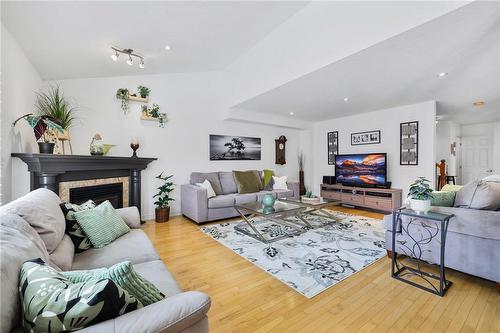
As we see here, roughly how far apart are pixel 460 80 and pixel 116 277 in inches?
182

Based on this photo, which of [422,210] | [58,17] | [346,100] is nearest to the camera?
[422,210]

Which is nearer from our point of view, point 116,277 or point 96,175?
point 116,277

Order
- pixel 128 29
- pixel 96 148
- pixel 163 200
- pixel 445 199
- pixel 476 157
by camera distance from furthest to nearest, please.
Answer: pixel 476 157
pixel 163 200
pixel 96 148
pixel 128 29
pixel 445 199

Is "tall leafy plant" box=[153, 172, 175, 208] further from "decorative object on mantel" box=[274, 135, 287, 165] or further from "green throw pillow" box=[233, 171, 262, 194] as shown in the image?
"decorative object on mantel" box=[274, 135, 287, 165]

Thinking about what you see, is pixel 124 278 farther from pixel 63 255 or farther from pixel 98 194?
pixel 98 194

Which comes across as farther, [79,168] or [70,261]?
[79,168]

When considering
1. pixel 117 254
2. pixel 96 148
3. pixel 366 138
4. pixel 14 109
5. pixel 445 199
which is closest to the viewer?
pixel 117 254

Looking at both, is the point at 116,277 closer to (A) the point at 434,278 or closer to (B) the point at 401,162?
(A) the point at 434,278

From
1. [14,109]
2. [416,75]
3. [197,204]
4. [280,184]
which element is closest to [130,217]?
[197,204]

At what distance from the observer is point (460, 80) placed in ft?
10.6

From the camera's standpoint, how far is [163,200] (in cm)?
402

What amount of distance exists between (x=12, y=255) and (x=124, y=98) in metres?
3.66

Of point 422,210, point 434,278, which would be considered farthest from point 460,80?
point 434,278

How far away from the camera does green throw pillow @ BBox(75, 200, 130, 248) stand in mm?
1729
